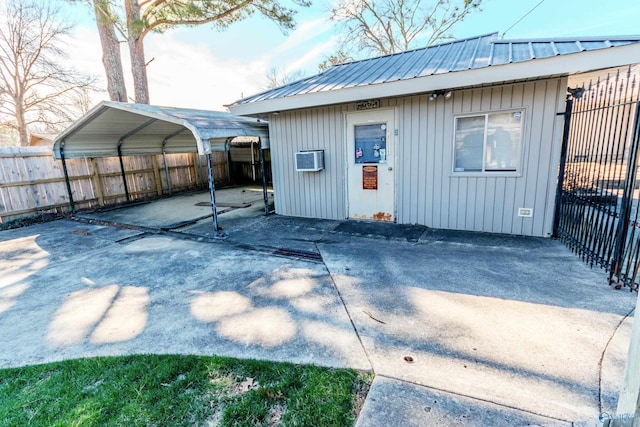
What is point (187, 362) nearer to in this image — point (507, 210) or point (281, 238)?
point (281, 238)

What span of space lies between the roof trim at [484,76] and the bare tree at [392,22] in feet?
48.6

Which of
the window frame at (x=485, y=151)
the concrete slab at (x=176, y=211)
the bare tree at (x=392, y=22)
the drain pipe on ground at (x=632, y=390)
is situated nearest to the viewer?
the drain pipe on ground at (x=632, y=390)

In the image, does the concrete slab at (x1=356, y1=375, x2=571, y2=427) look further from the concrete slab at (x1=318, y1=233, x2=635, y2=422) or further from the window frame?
the window frame

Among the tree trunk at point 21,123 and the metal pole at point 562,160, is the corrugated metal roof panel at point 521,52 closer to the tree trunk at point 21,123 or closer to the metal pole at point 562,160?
the metal pole at point 562,160

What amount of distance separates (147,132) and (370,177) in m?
Answer: 7.36

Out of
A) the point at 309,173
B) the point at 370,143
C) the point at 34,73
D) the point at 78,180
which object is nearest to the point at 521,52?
the point at 370,143

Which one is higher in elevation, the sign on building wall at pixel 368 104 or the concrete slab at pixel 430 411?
the sign on building wall at pixel 368 104

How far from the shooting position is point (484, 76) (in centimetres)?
398

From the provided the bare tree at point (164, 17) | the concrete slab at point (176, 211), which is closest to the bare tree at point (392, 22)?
the bare tree at point (164, 17)

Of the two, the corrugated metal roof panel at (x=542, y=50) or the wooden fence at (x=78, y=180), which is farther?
the wooden fence at (x=78, y=180)

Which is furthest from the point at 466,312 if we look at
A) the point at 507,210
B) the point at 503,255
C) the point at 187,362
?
the point at 507,210

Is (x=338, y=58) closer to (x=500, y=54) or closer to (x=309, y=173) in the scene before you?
(x=309, y=173)

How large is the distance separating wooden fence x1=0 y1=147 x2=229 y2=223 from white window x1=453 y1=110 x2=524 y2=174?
958 centimetres

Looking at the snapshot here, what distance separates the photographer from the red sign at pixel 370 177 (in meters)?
5.70
